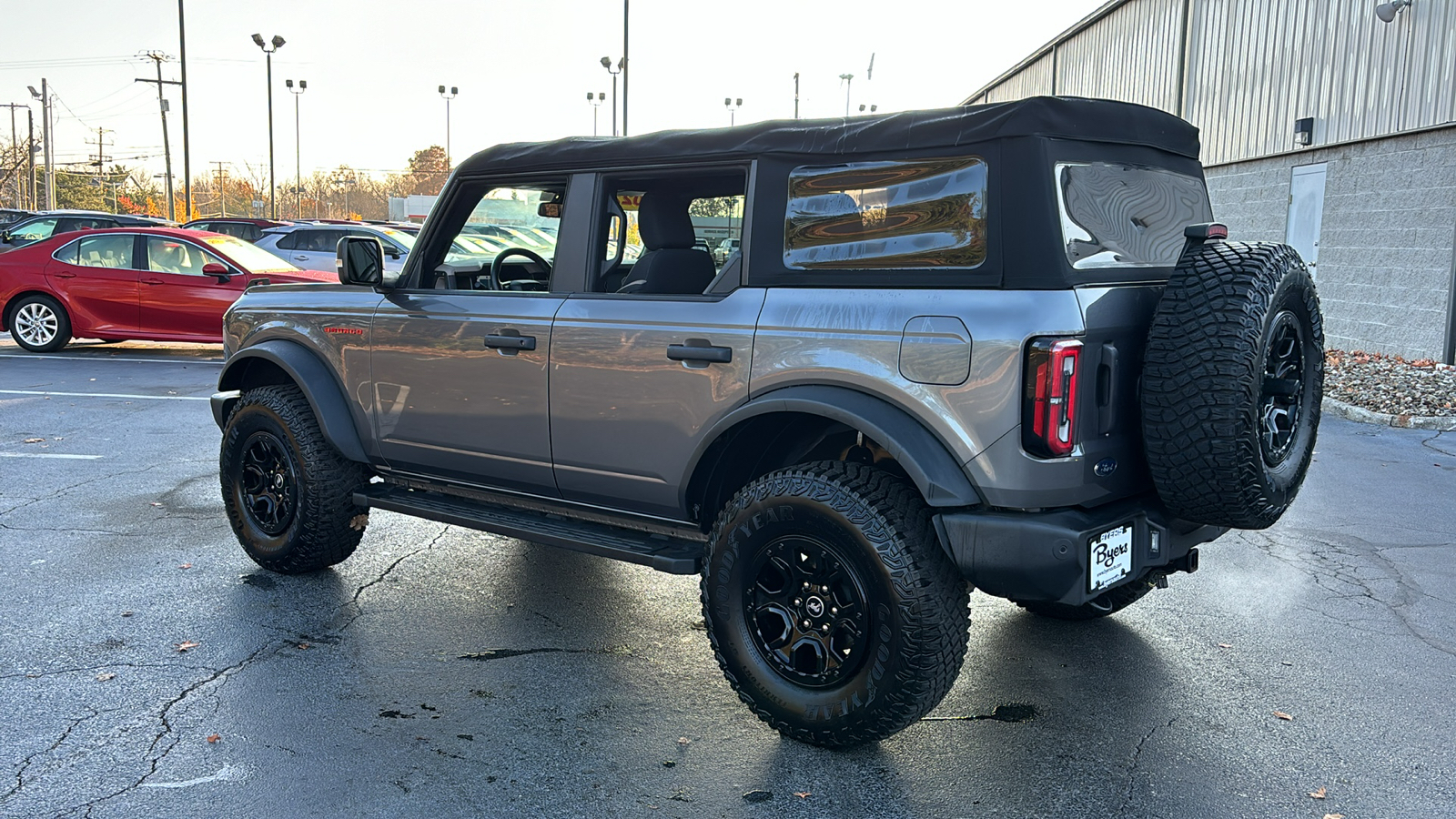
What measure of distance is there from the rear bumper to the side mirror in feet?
9.36

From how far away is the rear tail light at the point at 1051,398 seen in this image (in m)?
3.14

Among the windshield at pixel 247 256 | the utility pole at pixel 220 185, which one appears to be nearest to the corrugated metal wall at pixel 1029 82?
the windshield at pixel 247 256

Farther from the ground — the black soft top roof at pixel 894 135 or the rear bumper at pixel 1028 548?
the black soft top roof at pixel 894 135

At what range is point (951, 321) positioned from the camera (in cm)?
329

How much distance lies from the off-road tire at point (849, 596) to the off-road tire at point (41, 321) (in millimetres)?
13611

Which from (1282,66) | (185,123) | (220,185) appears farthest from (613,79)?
(220,185)

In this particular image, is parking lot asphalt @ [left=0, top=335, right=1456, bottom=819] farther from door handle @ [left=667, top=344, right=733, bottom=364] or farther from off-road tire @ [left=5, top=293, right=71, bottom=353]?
off-road tire @ [left=5, top=293, right=71, bottom=353]

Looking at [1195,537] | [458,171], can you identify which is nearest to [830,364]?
[1195,537]

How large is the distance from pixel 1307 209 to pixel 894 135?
14904 millimetres

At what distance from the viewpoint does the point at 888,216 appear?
11.8 feet

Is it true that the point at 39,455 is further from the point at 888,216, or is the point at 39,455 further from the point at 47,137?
the point at 47,137

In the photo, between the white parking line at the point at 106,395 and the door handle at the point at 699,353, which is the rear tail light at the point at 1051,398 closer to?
the door handle at the point at 699,353

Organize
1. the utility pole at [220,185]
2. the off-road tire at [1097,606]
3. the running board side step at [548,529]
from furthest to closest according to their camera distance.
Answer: the utility pole at [220,185] < the off-road tire at [1097,606] < the running board side step at [548,529]

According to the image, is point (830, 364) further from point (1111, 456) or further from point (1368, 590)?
point (1368, 590)
